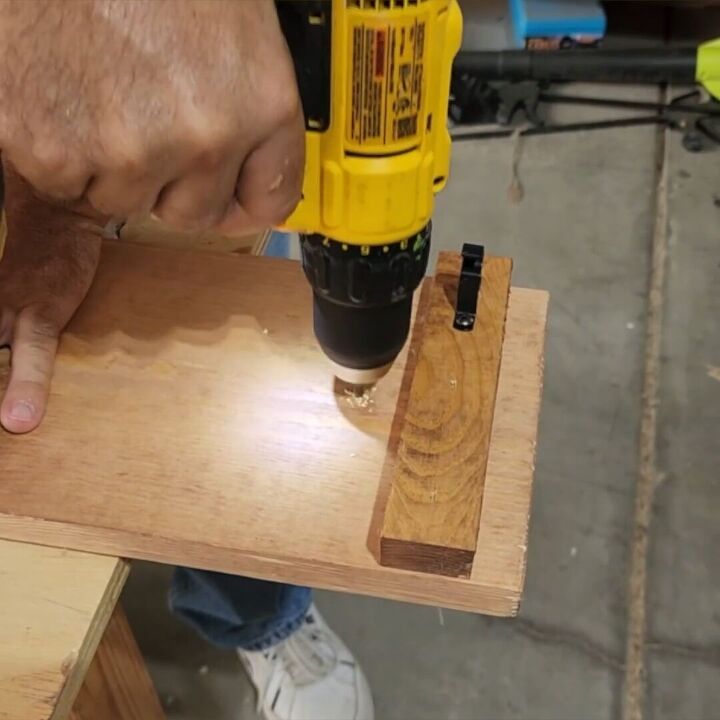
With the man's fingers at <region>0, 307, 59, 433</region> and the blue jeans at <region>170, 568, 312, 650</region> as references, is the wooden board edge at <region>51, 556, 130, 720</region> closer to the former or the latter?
the man's fingers at <region>0, 307, 59, 433</region>

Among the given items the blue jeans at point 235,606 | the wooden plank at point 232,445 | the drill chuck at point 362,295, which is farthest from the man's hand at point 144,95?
the blue jeans at point 235,606

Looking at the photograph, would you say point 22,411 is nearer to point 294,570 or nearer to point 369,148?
point 294,570

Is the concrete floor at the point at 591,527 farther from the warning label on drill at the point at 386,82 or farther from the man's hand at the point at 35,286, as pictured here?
the warning label on drill at the point at 386,82

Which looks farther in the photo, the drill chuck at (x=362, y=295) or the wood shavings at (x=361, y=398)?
the wood shavings at (x=361, y=398)

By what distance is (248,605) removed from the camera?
3.77 ft

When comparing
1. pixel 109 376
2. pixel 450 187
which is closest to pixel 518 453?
pixel 109 376

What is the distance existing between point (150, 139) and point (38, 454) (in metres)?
0.37

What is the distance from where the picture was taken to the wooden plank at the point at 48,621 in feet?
2.19

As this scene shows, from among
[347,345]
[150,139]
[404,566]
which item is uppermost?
[150,139]

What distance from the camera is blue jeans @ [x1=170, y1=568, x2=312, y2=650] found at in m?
1.11

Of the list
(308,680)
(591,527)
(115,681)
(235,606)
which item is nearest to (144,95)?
(115,681)

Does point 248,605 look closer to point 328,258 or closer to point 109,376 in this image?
point 109,376

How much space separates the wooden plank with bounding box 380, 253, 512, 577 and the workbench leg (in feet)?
1.04

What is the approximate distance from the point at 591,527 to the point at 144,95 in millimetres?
1191
